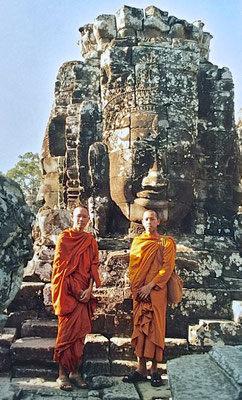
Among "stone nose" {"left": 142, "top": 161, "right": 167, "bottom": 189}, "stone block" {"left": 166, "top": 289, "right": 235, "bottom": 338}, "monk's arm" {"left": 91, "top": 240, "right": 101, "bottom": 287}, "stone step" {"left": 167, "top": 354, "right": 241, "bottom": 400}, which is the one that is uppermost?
"stone nose" {"left": 142, "top": 161, "right": 167, "bottom": 189}

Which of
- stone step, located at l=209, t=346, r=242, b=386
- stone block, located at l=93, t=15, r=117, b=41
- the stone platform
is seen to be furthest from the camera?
stone block, located at l=93, t=15, r=117, b=41

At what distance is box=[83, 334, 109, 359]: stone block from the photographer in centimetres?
478

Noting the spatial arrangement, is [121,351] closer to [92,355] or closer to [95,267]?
[92,355]

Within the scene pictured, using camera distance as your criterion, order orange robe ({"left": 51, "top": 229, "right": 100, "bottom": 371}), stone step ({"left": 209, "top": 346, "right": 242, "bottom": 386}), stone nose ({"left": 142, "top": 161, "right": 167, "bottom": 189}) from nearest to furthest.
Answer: stone step ({"left": 209, "top": 346, "right": 242, "bottom": 386}) → orange robe ({"left": 51, "top": 229, "right": 100, "bottom": 371}) → stone nose ({"left": 142, "top": 161, "right": 167, "bottom": 189})

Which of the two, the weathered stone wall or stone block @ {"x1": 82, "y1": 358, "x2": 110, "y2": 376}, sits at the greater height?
the weathered stone wall

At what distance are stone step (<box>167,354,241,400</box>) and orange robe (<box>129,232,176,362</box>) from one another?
54.8 inches

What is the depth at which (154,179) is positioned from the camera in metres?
5.71

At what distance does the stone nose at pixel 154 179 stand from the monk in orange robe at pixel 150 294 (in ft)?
3.28

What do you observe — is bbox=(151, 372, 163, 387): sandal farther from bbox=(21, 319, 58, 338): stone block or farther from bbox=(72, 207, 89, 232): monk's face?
bbox=(72, 207, 89, 232): monk's face

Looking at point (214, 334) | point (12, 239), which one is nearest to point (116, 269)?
point (214, 334)

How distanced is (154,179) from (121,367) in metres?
2.41

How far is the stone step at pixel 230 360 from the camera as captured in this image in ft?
7.85

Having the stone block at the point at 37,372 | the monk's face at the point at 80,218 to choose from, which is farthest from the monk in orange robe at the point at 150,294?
the stone block at the point at 37,372

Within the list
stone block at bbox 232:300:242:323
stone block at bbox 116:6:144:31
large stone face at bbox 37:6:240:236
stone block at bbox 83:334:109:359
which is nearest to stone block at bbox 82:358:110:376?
stone block at bbox 83:334:109:359
